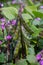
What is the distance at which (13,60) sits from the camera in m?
1.42

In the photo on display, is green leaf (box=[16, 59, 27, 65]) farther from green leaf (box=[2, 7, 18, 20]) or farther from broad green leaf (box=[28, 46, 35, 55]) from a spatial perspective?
green leaf (box=[2, 7, 18, 20])

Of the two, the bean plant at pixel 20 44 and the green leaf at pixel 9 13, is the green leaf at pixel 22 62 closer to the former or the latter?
the bean plant at pixel 20 44

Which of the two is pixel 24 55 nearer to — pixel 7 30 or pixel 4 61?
pixel 4 61

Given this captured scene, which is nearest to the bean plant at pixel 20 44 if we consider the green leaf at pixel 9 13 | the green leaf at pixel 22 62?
the green leaf at pixel 22 62

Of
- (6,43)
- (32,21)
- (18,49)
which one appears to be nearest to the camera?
(18,49)

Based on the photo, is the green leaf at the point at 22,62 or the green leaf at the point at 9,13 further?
the green leaf at the point at 9,13

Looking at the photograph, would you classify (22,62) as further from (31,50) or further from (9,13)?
(9,13)

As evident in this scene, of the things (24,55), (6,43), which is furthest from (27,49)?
(6,43)

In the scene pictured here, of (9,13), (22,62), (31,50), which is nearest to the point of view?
(22,62)

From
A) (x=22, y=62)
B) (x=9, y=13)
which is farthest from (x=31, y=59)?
(x=9, y=13)

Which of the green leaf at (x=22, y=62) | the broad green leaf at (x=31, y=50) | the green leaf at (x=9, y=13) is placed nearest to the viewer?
the green leaf at (x=22, y=62)

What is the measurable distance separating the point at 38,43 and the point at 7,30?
0.19m

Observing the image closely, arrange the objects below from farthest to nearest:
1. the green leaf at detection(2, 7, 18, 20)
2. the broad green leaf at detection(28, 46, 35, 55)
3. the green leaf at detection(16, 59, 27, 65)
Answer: the green leaf at detection(2, 7, 18, 20) < the broad green leaf at detection(28, 46, 35, 55) < the green leaf at detection(16, 59, 27, 65)

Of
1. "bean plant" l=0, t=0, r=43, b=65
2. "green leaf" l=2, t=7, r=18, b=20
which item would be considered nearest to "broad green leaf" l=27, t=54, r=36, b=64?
"bean plant" l=0, t=0, r=43, b=65
